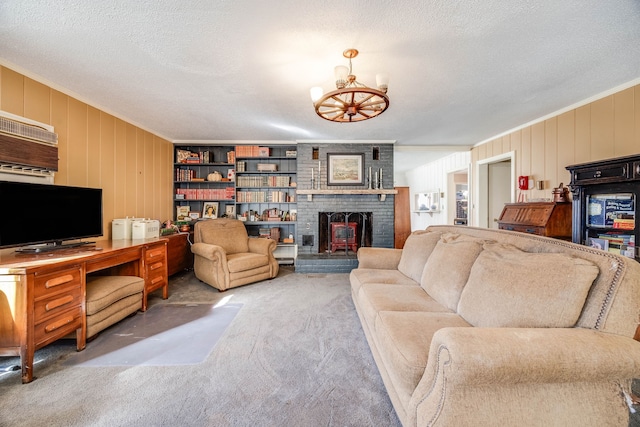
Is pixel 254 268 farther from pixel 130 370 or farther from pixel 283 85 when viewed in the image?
pixel 283 85

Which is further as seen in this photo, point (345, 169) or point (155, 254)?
point (345, 169)

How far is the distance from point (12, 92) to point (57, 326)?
6.91ft

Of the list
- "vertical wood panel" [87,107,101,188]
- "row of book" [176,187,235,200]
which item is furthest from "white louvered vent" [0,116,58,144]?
"row of book" [176,187,235,200]

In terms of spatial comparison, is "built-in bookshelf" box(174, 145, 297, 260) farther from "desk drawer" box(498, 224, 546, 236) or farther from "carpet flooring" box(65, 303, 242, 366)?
"desk drawer" box(498, 224, 546, 236)

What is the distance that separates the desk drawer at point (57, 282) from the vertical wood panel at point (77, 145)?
1437mm

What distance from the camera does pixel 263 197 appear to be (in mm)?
4875

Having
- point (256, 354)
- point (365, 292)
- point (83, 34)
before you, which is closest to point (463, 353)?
point (365, 292)

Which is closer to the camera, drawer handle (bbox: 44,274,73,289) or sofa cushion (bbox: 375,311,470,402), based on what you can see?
sofa cushion (bbox: 375,311,470,402)

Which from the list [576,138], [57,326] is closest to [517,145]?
[576,138]

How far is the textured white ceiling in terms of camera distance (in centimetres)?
157

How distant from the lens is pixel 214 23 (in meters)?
1.68

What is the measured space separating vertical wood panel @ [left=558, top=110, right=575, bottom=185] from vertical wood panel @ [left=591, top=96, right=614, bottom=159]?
0.23 metres

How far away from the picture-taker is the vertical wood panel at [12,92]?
2139 mm

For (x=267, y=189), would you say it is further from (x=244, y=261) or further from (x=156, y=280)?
(x=156, y=280)
